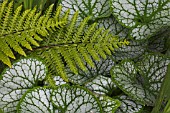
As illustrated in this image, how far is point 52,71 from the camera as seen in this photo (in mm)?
980

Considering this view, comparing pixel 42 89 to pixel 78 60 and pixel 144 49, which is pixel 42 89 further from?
pixel 144 49

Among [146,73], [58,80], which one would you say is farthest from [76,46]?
[146,73]

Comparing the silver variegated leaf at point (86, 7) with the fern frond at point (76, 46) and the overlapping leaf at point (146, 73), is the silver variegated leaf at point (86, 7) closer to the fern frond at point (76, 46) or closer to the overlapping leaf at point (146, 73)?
the fern frond at point (76, 46)

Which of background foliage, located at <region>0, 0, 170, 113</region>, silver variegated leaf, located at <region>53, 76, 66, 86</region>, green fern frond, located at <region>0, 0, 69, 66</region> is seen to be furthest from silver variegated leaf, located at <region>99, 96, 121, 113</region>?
green fern frond, located at <region>0, 0, 69, 66</region>

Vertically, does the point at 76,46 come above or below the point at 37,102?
above

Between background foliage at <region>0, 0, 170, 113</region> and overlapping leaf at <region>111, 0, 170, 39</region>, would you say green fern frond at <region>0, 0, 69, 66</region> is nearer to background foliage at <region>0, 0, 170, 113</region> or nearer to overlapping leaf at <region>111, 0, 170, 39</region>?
background foliage at <region>0, 0, 170, 113</region>

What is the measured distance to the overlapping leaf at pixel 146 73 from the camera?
0.93 metres

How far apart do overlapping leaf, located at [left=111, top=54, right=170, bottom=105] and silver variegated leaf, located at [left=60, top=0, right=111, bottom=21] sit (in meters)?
0.17

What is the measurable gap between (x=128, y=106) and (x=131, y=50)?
18 cm

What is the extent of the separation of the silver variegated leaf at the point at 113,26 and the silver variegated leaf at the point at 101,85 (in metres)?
0.15

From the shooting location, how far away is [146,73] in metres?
0.96

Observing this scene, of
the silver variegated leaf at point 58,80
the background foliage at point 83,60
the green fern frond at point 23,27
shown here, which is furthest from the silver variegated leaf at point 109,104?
the green fern frond at point 23,27

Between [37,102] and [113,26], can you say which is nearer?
[37,102]

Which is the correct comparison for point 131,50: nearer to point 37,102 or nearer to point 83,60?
point 83,60
